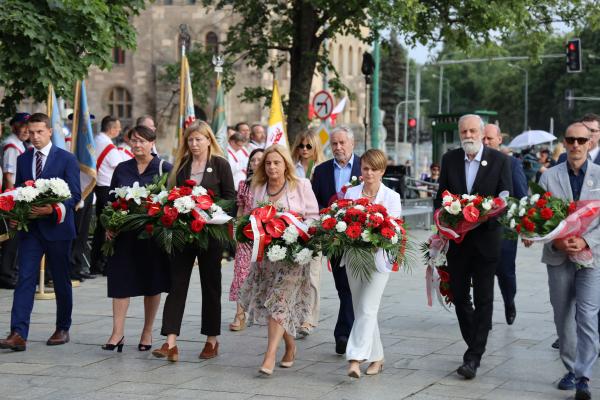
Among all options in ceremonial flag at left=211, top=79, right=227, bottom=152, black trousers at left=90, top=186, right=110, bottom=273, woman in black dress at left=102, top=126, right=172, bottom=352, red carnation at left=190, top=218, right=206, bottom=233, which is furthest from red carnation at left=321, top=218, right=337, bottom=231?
ceremonial flag at left=211, top=79, right=227, bottom=152

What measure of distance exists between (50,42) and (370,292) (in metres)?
9.87

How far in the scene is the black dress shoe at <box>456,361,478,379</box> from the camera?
9.07 meters

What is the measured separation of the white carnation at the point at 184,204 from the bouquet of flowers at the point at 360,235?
1.08m

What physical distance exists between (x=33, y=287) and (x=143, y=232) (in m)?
1.44

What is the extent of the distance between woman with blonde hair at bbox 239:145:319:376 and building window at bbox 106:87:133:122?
56913 millimetres

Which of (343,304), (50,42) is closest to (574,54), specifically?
A: (50,42)

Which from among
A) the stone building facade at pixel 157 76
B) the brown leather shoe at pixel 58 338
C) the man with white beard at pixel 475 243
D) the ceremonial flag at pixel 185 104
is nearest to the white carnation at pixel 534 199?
the man with white beard at pixel 475 243

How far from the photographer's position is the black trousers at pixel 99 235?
52.3ft

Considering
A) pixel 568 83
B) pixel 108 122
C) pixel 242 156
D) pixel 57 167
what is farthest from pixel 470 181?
pixel 568 83

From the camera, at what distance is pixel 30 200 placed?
10148mm

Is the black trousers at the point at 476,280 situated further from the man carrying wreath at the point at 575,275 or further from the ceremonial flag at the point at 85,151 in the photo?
the ceremonial flag at the point at 85,151

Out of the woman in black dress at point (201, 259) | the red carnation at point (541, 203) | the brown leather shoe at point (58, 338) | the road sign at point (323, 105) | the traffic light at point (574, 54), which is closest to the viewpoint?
the red carnation at point (541, 203)

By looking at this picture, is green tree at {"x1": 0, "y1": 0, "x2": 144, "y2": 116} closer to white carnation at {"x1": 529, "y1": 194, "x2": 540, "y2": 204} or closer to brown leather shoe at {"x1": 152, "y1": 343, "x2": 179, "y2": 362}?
brown leather shoe at {"x1": 152, "y1": 343, "x2": 179, "y2": 362}

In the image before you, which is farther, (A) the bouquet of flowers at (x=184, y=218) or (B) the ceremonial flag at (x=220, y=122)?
(B) the ceremonial flag at (x=220, y=122)
